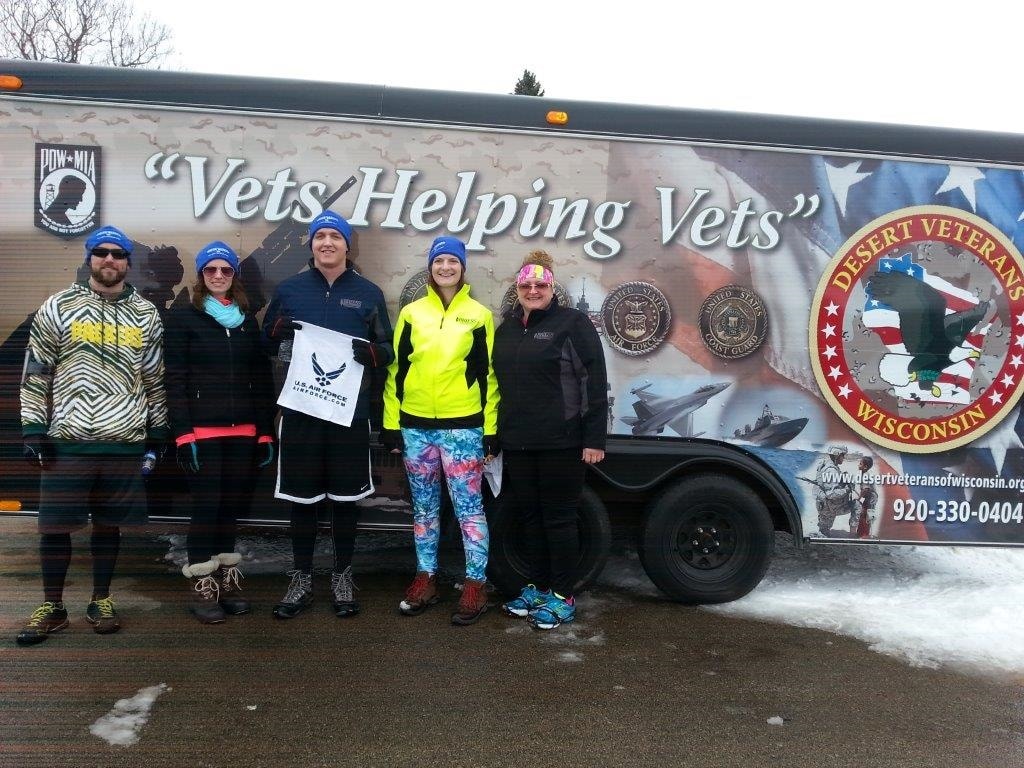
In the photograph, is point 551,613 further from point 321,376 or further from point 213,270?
point 213,270

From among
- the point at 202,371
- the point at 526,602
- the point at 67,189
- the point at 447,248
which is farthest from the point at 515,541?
the point at 67,189

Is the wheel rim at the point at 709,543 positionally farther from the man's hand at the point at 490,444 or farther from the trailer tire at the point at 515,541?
the man's hand at the point at 490,444

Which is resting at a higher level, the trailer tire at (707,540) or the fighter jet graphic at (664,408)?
the fighter jet graphic at (664,408)

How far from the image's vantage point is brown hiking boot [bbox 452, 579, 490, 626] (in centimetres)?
385

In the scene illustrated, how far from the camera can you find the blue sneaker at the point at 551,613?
383cm

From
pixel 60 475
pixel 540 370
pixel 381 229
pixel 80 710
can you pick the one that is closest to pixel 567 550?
pixel 540 370

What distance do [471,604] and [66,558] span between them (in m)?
2.14

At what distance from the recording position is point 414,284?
393 centimetres

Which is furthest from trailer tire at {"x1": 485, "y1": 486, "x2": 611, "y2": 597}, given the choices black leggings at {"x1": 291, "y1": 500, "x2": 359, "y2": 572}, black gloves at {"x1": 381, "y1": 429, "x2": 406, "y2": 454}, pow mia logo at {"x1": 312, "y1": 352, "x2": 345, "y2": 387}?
pow mia logo at {"x1": 312, "y1": 352, "x2": 345, "y2": 387}

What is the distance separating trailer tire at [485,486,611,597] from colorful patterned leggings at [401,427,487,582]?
178 mm

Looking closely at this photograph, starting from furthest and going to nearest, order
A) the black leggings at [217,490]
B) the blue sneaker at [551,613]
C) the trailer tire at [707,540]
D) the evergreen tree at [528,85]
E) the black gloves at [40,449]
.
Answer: the evergreen tree at [528,85] < the trailer tire at [707,540] < the blue sneaker at [551,613] < the black leggings at [217,490] < the black gloves at [40,449]

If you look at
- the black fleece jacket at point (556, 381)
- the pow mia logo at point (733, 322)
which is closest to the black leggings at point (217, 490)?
the black fleece jacket at point (556, 381)

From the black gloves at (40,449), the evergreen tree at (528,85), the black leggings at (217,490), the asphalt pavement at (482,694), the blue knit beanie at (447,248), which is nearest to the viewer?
the asphalt pavement at (482,694)

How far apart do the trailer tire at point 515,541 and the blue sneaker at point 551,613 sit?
0.24 metres
